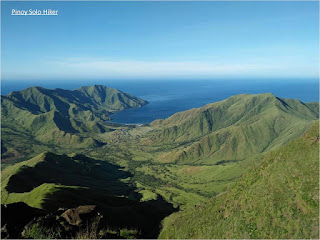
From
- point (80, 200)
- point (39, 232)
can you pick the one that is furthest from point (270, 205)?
point (80, 200)

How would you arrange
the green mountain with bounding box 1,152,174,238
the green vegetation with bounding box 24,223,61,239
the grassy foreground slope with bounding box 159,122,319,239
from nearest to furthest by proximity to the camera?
the green vegetation with bounding box 24,223,61,239 < the grassy foreground slope with bounding box 159,122,319,239 < the green mountain with bounding box 1,152,174,238

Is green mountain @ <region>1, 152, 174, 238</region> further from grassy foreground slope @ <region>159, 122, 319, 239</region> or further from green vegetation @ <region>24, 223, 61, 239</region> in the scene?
grassy foreground slope @ <region>159, 122, 319, 239</region>

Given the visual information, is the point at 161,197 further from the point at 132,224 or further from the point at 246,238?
the point at 246,238

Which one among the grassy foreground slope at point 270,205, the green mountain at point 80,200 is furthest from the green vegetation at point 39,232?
the grassy foreground slope at point 270,205

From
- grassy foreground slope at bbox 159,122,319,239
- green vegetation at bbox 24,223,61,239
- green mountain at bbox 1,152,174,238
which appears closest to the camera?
green vegetation at bbox 24,223,61,239

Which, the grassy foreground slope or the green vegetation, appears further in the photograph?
the grassy foreground slope

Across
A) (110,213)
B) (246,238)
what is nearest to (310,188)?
A: (246,238)

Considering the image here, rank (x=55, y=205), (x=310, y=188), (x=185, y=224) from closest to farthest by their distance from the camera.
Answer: (x=310, y=188) → (x=185, y=224) → (x=55, y=205)

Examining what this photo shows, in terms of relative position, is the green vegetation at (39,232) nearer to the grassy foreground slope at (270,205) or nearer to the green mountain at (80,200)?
the green mountain at (80,200)

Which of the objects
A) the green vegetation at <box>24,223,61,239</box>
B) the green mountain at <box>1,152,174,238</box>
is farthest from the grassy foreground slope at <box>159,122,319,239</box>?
the green vegetation at <box>24,223,61,239</box>
